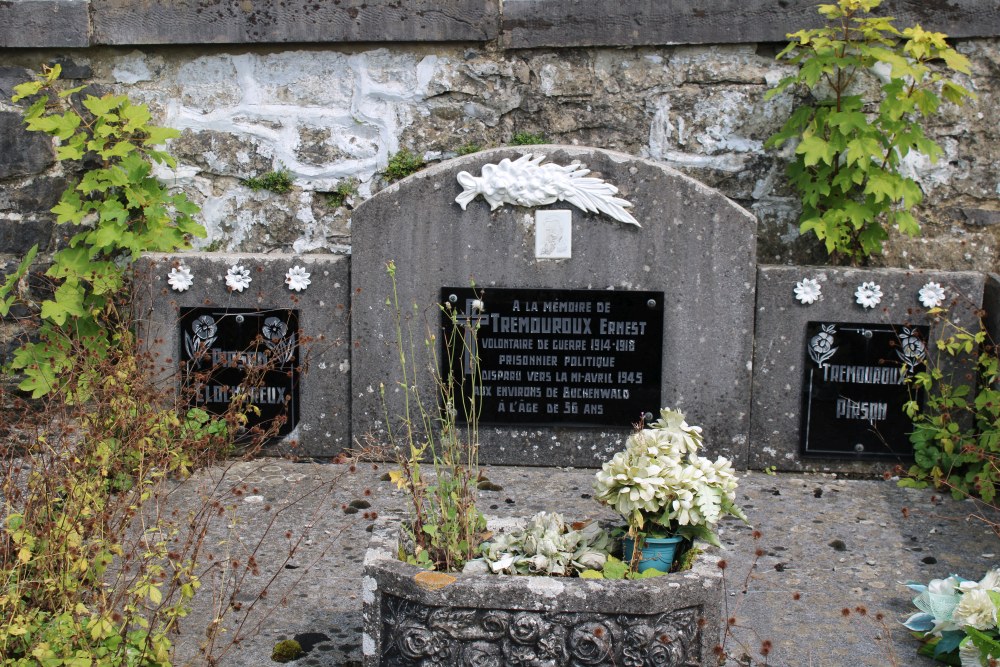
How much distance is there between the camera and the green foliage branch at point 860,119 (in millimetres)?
4617

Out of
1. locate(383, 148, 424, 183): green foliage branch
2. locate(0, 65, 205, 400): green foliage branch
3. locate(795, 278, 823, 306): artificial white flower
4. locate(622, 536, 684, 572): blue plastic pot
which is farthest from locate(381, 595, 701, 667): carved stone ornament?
locate(383, 148, 424, 183): green foliage branch

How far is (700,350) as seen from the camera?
182 inches

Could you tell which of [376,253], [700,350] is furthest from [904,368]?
[376,253]

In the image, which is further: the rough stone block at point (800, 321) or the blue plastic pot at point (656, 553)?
the rough stone block at point (800, 321)

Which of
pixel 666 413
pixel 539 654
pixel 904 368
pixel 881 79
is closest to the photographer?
pixel 539 654

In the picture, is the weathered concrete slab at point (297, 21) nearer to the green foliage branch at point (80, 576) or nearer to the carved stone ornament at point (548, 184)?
the carved stone ornament at point (548, 184)

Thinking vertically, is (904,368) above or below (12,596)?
above

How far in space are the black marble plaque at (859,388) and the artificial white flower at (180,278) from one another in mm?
2626

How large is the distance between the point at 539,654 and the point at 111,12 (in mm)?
3840

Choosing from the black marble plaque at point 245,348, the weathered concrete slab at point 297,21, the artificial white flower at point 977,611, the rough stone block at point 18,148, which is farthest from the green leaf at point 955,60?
the rough stone block at point 18,148

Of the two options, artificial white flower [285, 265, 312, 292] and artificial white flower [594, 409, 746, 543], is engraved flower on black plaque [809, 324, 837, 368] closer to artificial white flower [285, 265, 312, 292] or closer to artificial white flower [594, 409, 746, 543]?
artificial white flower [594, 409, 746, 543]

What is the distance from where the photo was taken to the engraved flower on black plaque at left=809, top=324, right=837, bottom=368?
4.61m

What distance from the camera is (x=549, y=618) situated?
8.77 feet

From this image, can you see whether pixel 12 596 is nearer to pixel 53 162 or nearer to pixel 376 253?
pixel 376 253
